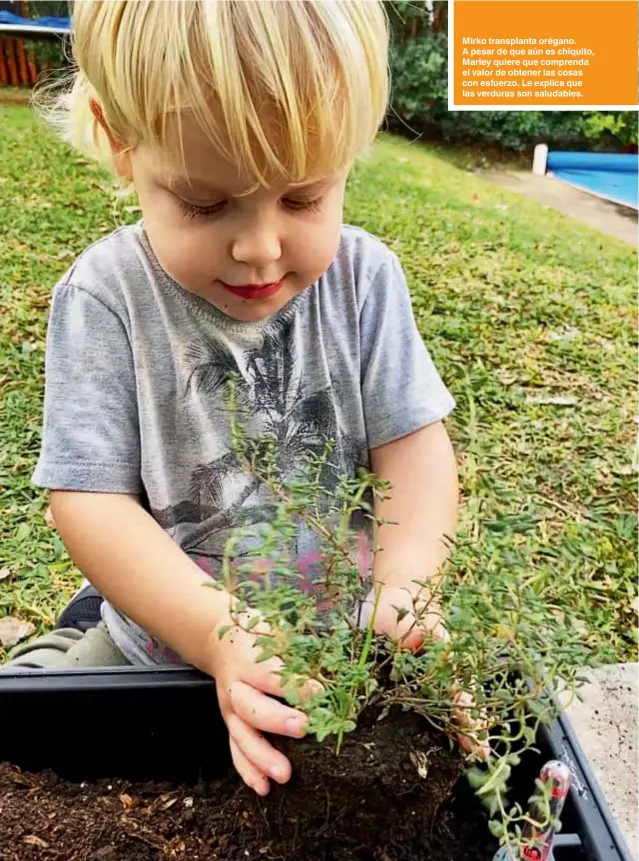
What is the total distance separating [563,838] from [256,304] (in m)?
0.53

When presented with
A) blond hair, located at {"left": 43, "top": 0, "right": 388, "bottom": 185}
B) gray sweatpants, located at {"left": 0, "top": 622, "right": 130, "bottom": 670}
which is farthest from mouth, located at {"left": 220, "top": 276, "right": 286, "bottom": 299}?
gray sweatpants, located at {"left": 0, "top": 622, "right": 130, "bottom": 670}

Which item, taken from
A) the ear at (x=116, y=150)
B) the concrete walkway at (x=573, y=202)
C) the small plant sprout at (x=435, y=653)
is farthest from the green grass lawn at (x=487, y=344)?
the ear at (x=116, y=150)

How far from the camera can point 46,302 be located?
2.21 metres

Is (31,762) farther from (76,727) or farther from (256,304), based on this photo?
(256,304)

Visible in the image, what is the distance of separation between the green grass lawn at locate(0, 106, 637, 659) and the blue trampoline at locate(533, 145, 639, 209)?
1.09ft

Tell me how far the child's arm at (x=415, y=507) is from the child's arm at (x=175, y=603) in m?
0.16

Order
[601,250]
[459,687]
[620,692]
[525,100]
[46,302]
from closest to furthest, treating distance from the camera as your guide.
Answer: [459,687]
[525,100]
[620,692]
[46,302]
[601,250]

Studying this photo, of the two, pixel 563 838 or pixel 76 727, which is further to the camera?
pixel 76 727

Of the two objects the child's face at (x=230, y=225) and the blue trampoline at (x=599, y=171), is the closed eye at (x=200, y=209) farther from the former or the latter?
the blue trampoline at (x=599, y=171)

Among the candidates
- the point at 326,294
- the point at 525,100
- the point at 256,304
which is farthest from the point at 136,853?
the point at 525,100

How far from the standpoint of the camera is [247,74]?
0.64m

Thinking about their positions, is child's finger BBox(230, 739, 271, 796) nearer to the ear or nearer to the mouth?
the mouth

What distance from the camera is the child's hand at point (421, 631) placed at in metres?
0.63

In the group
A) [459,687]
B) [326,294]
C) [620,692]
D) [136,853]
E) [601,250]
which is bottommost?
[620,692]
